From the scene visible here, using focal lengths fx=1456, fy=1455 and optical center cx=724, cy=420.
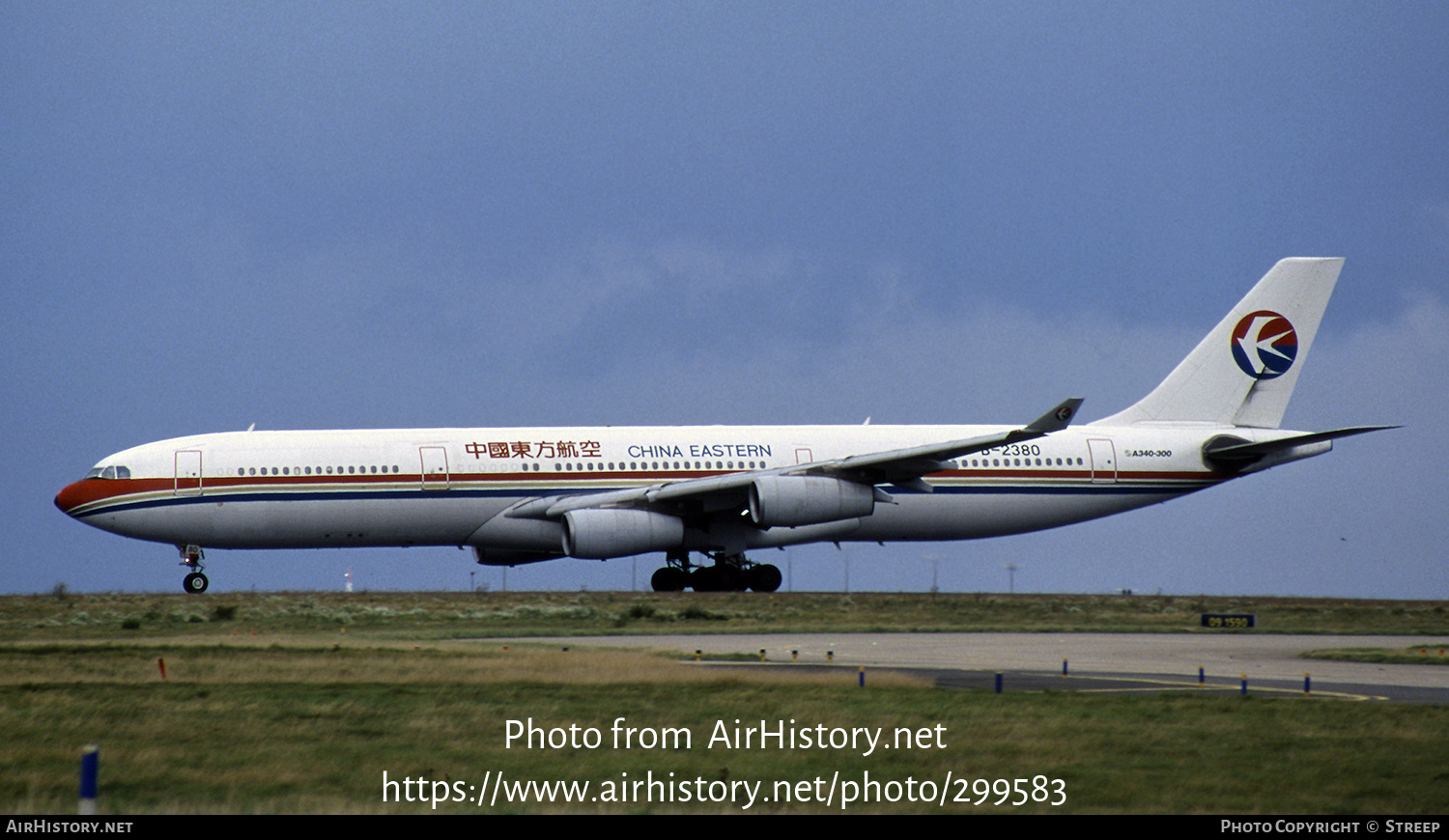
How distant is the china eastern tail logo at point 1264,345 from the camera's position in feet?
133

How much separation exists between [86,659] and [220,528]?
44.7ft

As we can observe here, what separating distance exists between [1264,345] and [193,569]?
95.4 ft

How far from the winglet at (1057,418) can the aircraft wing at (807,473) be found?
1283 mm

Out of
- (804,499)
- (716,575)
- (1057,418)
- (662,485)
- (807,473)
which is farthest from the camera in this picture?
(716,575)

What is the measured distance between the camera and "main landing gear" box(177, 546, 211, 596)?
35.5 meters

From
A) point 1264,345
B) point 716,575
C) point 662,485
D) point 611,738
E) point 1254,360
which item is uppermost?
point 1264,345

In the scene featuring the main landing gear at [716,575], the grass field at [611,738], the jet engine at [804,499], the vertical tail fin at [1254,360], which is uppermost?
the vertical tail fin at [1254,360]

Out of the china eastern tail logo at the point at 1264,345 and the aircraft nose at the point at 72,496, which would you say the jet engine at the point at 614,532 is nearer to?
the aircraft nose at the point at 72,496

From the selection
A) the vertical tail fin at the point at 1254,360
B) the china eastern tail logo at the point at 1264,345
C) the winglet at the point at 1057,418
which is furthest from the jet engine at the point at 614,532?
the china eastern tail logo at the point at 1264,345

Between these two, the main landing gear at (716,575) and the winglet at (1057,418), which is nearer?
the winglet at (1057,418)

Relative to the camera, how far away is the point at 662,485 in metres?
35.3

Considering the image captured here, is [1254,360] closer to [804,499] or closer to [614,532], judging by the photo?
[804,499]

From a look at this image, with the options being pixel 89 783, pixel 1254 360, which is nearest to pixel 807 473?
pixel 1254 360
